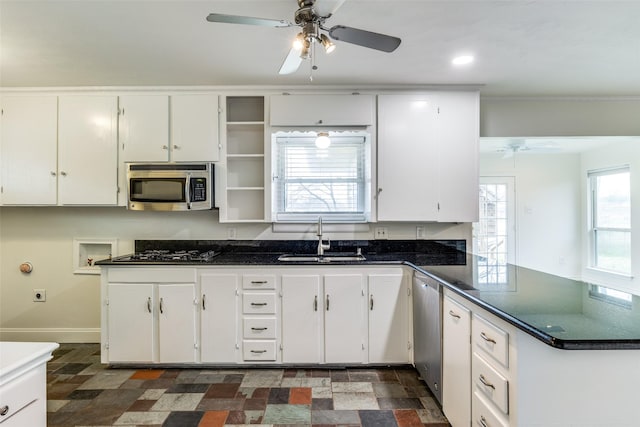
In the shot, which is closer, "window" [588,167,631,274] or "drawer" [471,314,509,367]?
"drawer" [471,314,509,367]

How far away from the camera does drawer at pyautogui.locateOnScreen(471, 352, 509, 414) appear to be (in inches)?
52.3

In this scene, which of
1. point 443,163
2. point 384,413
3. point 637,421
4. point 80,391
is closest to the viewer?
point 637,421

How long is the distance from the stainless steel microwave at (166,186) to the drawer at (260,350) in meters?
1.28

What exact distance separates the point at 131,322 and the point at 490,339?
2650 mm

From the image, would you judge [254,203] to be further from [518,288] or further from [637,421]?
[637,421]

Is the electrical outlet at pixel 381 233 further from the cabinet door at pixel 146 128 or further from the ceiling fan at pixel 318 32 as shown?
the cabinet door at pixel 146 128

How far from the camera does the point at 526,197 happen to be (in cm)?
548

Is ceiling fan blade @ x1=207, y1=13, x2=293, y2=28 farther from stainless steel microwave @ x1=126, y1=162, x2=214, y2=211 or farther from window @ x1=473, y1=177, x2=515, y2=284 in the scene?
window @ x1=473, y1=177, x2=515, y2=284

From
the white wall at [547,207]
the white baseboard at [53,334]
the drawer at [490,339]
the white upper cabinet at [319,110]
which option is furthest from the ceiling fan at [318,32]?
the white wall at [547,207]

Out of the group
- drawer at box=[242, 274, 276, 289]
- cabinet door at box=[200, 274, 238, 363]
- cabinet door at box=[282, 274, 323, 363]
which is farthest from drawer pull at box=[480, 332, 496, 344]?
cabinet door at box=[200, 274, 238, 363]

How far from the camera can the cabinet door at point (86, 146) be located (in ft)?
9.81

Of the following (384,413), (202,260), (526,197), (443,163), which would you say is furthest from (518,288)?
(526,197)

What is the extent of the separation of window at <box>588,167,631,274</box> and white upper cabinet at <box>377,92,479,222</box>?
3226 mm

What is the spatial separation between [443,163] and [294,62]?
178 centimetres
